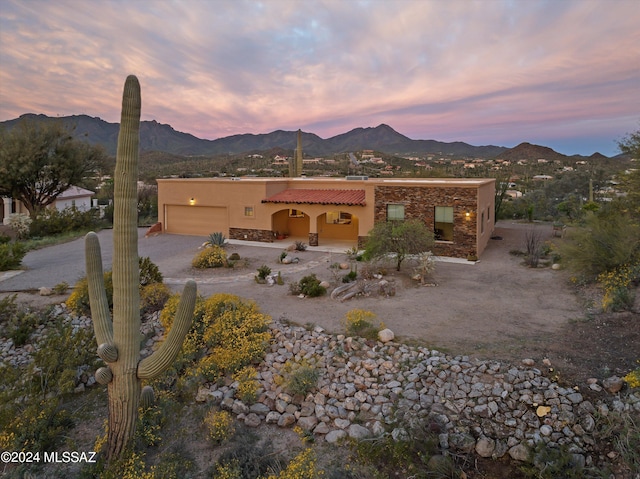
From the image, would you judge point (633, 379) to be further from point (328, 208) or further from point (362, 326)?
point (328, 208)

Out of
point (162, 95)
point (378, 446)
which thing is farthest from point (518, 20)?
point (162, 95)

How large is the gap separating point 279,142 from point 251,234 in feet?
268

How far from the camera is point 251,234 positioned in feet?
71.2

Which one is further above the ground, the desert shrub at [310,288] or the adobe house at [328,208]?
the adobe house at [328,208]

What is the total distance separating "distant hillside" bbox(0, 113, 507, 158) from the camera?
87.7m

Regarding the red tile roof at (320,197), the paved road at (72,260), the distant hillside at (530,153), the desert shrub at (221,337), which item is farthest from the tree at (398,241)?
the distant hillside at (530,153)

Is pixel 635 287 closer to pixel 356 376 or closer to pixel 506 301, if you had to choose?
pixel 506 301

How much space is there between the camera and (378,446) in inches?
228

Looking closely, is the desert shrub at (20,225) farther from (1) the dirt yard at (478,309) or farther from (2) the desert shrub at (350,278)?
(2) the desert shrub at (350,278)

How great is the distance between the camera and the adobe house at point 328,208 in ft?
56.3

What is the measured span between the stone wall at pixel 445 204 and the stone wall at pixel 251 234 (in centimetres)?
664

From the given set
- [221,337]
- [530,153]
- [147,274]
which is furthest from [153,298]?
[530,153]

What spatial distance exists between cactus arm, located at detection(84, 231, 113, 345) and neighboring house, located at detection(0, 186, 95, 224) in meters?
24.1

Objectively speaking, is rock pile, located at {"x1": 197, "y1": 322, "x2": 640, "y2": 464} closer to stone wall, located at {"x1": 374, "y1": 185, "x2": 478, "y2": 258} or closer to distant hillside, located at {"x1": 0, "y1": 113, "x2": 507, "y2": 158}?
stone wall, located at {"x1": 374, "y1": 185, "x2": 478, "y2": 258}
